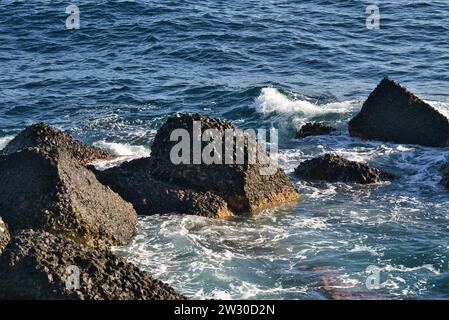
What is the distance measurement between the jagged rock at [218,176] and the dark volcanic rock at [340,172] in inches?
77.1

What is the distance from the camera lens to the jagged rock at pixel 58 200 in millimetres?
14456

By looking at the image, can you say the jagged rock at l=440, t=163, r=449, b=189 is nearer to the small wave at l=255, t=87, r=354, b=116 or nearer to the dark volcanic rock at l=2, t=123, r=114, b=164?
the small wave at l=255, t=87, r=354, b=116

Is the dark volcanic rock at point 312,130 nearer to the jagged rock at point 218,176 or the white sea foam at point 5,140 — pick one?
the jagged rock at point 218,176

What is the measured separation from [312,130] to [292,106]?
2943mm

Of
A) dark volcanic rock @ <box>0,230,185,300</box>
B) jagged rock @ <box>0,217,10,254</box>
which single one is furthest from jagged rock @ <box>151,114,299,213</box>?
dark volcanic rock @ <box>0,230,185,300</box>

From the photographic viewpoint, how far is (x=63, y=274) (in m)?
11.2

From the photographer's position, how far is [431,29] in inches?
Answer: 1355

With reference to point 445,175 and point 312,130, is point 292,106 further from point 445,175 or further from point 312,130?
point 445,175

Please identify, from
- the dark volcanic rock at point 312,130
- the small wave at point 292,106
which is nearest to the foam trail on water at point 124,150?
the dark volcanic rock at point 312,130

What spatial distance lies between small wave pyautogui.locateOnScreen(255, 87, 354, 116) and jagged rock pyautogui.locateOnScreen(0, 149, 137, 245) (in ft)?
35.7

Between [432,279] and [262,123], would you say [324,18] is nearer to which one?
[262,123]

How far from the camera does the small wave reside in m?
25.6
